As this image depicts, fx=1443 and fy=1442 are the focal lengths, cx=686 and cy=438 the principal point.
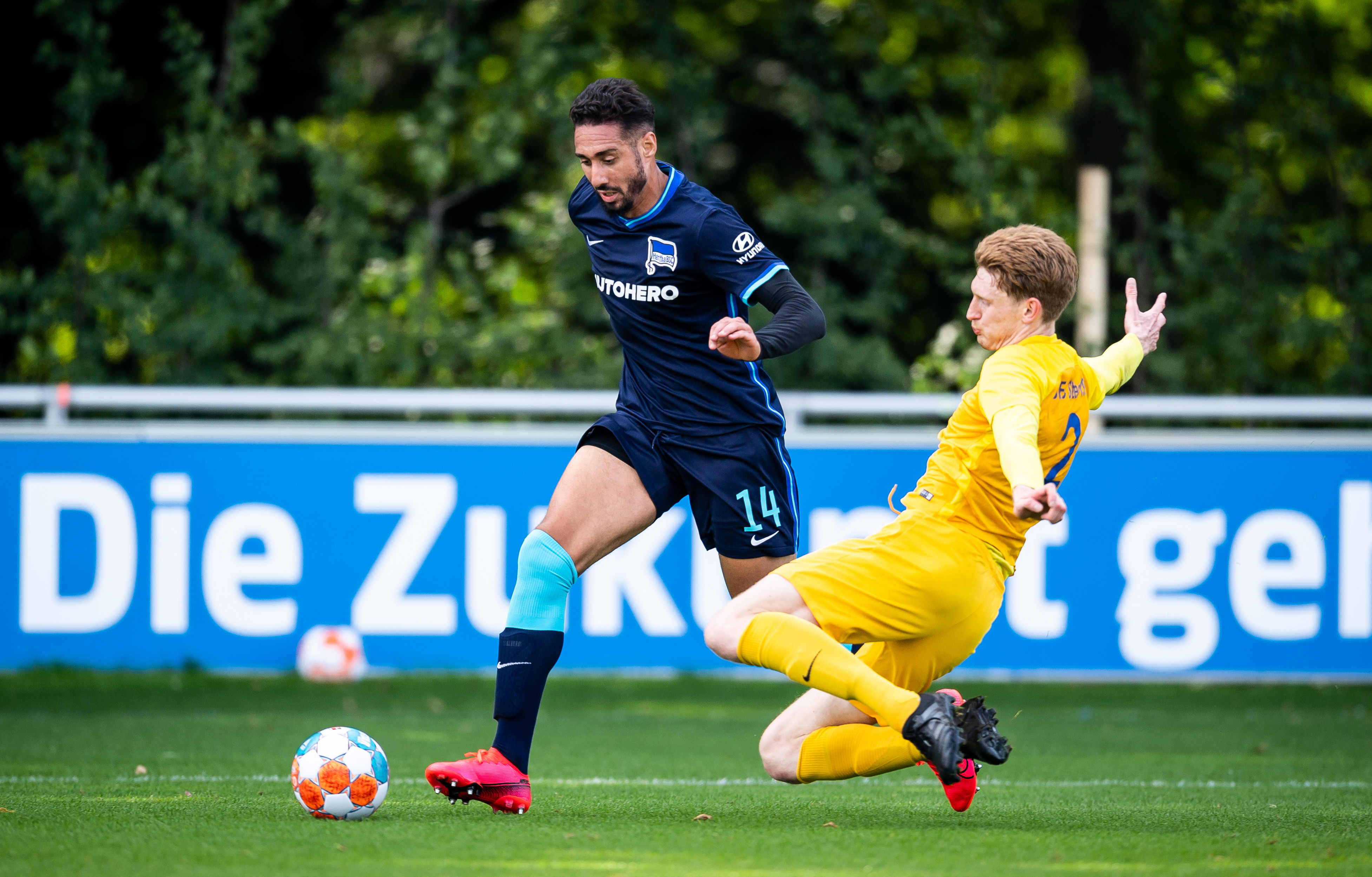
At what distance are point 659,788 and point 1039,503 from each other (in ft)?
7.62

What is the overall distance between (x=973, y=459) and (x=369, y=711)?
4.79 meters

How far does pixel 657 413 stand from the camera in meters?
4.64

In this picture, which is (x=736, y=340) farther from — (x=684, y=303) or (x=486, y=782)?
(x=486, y=782)

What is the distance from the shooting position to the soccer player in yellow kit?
378 cm

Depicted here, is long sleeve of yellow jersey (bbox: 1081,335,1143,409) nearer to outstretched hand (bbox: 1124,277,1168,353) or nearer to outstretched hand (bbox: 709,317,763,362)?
outstretched hand (bbox: 1124,277,1168,353)

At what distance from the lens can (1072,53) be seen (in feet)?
47.2

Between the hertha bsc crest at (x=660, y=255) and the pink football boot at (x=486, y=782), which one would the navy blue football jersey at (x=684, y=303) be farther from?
the pink football boot at (x=486, y=782)

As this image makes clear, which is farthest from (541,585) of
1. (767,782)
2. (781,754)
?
(767,782)

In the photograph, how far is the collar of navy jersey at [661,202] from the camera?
182 inches

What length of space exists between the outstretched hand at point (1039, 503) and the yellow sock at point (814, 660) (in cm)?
65

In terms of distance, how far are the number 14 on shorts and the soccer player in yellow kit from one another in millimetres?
460

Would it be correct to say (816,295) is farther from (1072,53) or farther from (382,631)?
(1072,53)

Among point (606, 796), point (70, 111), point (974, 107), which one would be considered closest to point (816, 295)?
point (974, 107)

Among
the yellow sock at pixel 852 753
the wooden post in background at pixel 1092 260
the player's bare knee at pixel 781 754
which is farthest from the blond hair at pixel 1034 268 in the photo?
the wooden post in background at pixel 1092 260
